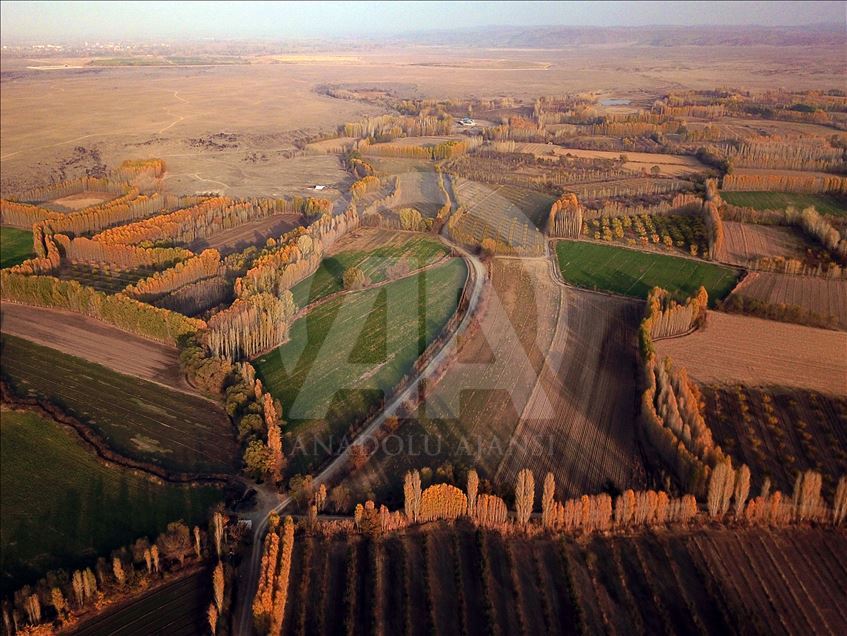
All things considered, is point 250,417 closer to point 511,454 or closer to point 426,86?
point 511,454

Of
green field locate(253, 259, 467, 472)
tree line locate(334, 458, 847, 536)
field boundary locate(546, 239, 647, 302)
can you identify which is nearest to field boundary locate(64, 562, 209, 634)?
tree line locate(334, 458, 847, 536)

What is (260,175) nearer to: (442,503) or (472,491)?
(442,503)

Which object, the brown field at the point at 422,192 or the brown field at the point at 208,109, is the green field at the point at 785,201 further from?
the brown field at the point at 208,109

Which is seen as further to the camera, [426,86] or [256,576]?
[426,86]

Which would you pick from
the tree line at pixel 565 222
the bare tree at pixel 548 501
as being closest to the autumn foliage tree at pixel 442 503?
the bare tree at pixel 548 501

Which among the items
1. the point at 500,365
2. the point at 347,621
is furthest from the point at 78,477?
the point at 500,365

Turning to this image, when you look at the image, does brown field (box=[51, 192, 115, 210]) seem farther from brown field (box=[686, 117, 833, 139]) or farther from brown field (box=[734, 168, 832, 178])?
brown field (box=[686, 117, 833, 139])
